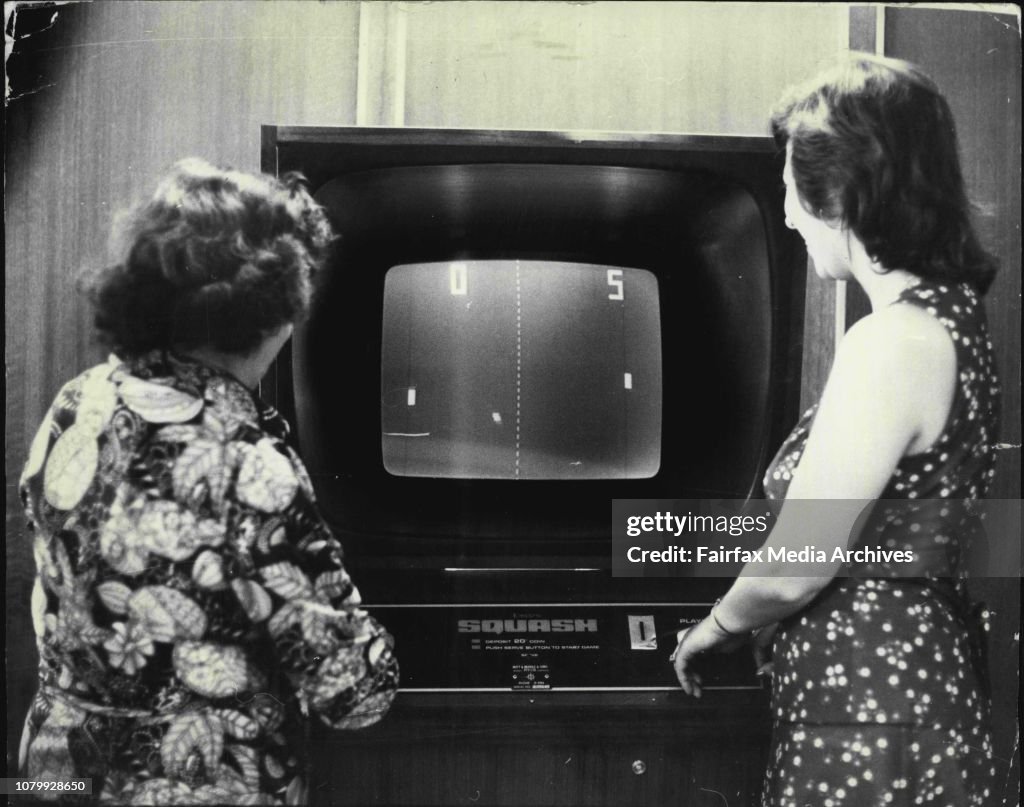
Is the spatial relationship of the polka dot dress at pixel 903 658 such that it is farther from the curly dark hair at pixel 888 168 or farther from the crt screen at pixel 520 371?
the crt screen at pixel 520 371

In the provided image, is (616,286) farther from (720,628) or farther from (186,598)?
(186,598)

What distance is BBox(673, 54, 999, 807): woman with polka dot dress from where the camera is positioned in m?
1.04

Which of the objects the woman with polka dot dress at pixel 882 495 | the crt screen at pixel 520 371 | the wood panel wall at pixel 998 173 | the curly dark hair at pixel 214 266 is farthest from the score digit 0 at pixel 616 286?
the wood panel wall at pixel 998 173

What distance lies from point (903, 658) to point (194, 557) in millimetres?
791


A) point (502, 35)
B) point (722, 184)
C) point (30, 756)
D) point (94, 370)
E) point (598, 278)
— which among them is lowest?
point (30, 756)

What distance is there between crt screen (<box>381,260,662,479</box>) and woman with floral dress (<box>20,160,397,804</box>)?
14 cm

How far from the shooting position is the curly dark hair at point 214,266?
1055 mm

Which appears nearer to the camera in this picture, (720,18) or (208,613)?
(208,613)

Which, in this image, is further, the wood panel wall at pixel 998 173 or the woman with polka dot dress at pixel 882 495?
the wood panel wall at pixel 998 173

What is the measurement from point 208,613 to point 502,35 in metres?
0.77

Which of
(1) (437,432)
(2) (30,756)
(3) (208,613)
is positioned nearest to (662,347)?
(1) (437,432)

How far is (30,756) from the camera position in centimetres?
109

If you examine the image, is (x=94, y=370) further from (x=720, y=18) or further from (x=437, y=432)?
(x=720, y=18)

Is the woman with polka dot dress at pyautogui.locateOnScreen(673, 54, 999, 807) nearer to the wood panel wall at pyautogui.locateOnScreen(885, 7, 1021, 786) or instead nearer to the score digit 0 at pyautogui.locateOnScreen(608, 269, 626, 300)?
the wood panel wall at pyautogui.locateOnScreen(885, 7, 1021, 786)
